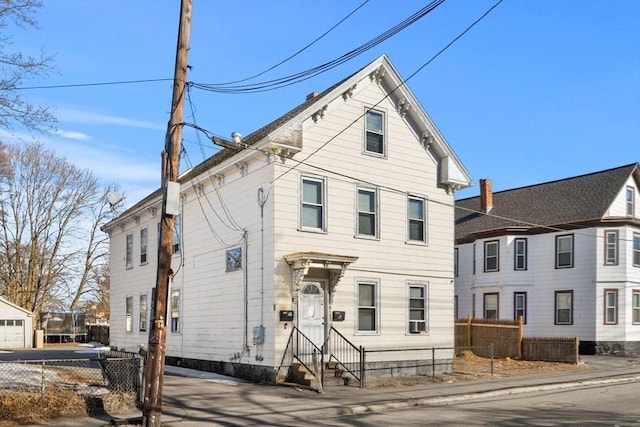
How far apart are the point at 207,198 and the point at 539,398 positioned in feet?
40.2

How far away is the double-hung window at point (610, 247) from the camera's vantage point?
32.5 meters

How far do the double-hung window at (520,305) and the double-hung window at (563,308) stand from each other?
1.91 meters

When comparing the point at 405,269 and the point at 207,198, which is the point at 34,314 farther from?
the point at 405,269

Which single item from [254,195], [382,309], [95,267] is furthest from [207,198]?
[95,267]

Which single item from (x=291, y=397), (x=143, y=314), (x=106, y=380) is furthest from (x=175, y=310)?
(x=291, y=397)

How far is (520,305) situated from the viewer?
3597 cm

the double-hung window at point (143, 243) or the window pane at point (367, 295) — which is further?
the double-hung window at point (143, 243)

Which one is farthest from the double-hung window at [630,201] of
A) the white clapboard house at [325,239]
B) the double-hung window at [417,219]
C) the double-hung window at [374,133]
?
the double-hung window at [374,133]

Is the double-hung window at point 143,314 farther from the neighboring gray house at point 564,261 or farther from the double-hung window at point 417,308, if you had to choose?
the neighboring gray house at point 564,261

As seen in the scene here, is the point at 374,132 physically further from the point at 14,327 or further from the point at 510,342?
the point at 14,327

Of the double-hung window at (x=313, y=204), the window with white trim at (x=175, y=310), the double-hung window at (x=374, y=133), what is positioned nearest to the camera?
the double-hung window at (x=313, y=204)

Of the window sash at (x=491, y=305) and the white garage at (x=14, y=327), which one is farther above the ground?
the window sash at (x=491, y=305)

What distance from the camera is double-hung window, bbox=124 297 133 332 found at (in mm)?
28688

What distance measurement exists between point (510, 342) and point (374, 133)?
12.9 metres
